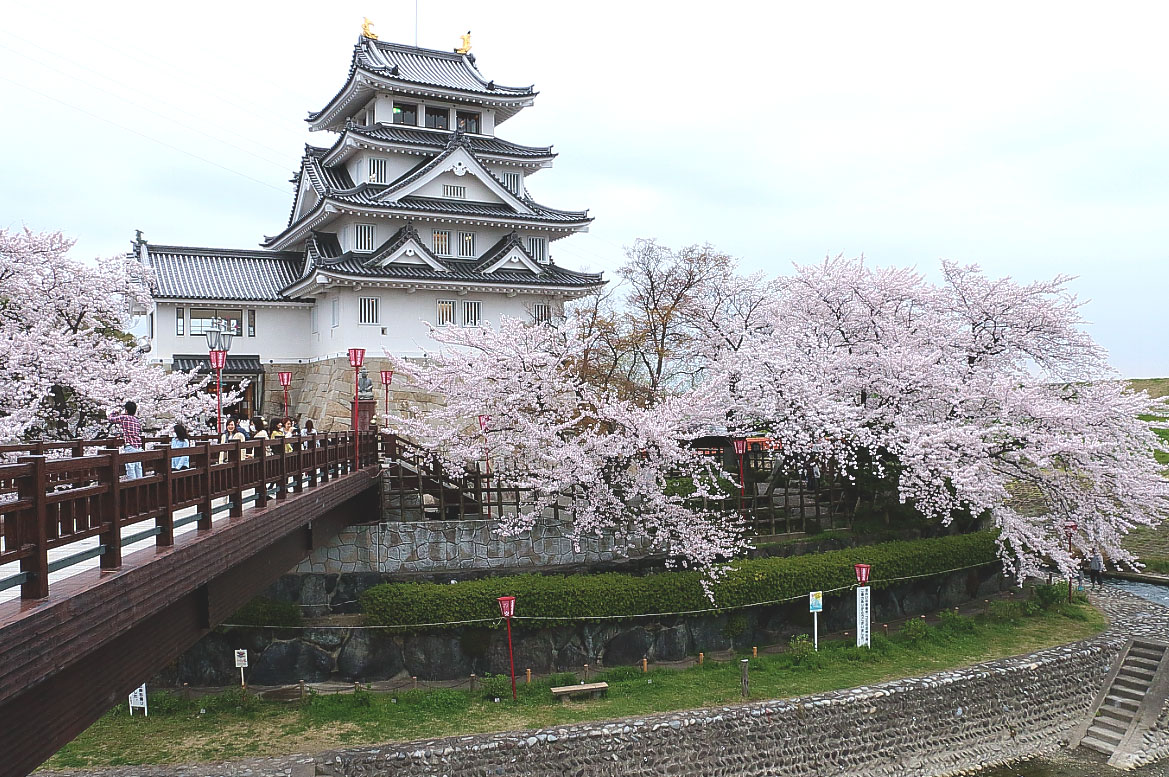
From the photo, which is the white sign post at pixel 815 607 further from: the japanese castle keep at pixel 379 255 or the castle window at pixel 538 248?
the castle window at pixel 538 248

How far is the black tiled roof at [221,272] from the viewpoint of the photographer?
31.6 metres

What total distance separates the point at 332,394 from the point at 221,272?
789 cm

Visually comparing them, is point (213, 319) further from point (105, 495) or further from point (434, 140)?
point (105, 495)

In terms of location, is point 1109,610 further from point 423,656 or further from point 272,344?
point 272,344

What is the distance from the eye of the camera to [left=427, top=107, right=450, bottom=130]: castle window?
1358 inches

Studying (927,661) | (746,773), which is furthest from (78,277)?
(927,661)

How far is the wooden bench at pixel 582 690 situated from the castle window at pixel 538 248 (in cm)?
2048

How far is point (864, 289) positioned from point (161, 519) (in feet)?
69.3

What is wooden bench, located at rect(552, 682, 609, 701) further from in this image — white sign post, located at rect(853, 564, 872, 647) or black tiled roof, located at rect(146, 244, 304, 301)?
black tiled roof, located at rect(146, 244, 304, 301)

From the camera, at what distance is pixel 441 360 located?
21250mm

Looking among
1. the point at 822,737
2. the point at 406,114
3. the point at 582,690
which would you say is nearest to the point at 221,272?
the point at 406,114

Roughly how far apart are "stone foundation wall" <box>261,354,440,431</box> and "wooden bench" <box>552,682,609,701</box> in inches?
582

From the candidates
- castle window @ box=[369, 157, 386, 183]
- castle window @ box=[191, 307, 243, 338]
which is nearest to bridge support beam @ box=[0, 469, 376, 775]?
castle window @ box=[191, 307, 243, 338]

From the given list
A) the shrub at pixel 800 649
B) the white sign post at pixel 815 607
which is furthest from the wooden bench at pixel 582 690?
the white sign post at pixel 815 607
